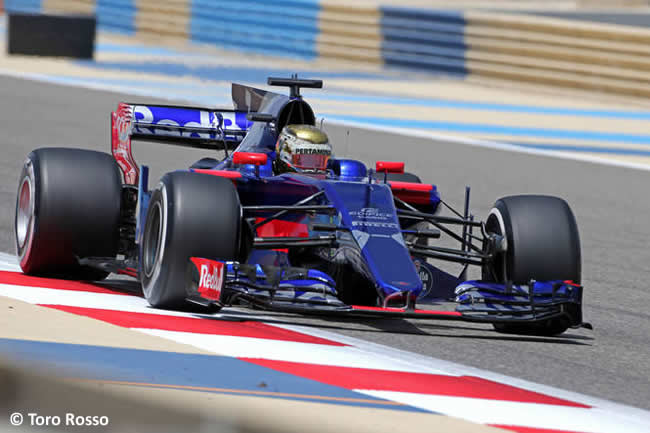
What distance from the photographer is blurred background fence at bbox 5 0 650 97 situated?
2361 cm

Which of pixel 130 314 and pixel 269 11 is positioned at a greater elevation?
pixel 269 11

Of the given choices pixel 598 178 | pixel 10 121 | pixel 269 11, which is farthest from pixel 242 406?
pixel 269 11

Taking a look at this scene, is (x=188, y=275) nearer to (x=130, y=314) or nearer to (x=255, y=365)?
(x=130, y=314)

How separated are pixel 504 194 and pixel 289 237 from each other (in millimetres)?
6613

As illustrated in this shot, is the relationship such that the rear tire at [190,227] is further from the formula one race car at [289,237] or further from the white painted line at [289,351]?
the white painted line at [289,351]

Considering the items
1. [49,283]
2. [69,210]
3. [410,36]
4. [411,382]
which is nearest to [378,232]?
[411,382]

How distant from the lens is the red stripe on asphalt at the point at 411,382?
19.5ft

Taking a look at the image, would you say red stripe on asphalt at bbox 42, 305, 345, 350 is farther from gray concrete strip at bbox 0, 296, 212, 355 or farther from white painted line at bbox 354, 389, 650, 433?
white painted line at bbox 354, 389, 650, 433

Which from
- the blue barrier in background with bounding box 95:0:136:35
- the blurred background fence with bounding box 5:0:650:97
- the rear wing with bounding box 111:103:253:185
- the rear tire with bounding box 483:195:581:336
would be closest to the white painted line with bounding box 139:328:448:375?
the rear tire with bounding box 483:195:581:336

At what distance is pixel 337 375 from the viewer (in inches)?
240

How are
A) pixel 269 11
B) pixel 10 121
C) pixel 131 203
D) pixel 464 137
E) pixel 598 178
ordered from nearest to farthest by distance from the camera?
pixel 131 203, pixel 598 178, pixel 10 121, pixel 464 137, pixel 269 11

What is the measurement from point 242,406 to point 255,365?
0.76 m

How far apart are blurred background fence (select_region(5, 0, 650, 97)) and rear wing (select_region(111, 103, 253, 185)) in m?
14.5

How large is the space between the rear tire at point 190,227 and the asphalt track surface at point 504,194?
0.58 meters
